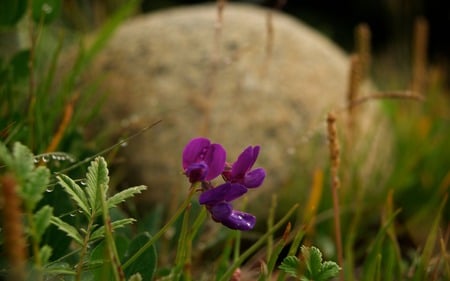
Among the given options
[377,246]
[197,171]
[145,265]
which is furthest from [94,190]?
[377,246]

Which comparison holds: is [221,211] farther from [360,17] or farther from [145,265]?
[360,17]

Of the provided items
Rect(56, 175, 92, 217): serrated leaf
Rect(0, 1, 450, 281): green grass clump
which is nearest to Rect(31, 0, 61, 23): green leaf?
Rect(0, 1, 450, 281): green grass clump

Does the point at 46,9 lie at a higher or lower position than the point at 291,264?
higher

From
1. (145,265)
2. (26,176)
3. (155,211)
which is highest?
(26,176)

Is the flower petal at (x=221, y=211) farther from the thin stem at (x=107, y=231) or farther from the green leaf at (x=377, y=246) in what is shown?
the green leaf at (x=377, y=246)

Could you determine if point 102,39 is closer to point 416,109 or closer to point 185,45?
point 185,45

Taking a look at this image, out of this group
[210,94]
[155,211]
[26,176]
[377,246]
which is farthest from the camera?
[210,94]

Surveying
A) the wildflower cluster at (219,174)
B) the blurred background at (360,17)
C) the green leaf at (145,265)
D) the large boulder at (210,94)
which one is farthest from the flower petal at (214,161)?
the blurred background at (360,17)

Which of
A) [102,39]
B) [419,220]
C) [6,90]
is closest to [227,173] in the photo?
[6,90]
